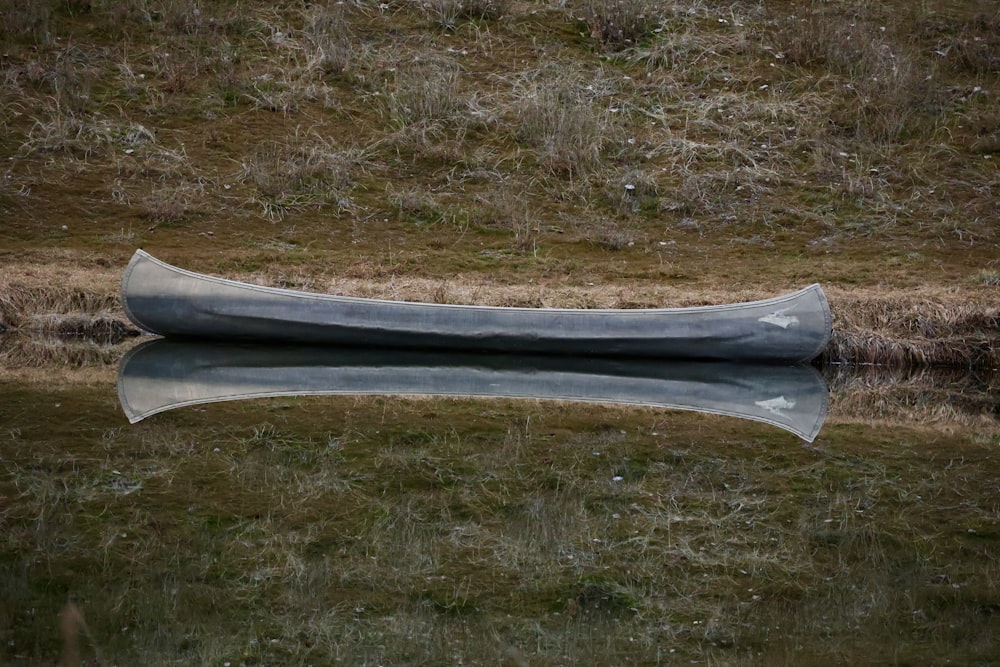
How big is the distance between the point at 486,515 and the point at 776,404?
3877mm

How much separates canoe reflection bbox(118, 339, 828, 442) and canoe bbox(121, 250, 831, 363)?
177mm

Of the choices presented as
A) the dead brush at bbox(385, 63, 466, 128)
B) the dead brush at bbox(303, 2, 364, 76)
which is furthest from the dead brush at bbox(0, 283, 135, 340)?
the dead brush at bbox(303, 2, 364, 76)

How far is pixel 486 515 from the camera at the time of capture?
6.45 meters

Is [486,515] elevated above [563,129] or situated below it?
below

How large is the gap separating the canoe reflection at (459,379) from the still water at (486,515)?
0.05 m

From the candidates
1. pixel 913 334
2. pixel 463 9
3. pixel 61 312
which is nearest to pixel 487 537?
pixel 913 334

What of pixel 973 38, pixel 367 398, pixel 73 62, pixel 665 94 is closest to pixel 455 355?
pixel 367 398

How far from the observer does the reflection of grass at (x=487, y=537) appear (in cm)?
474

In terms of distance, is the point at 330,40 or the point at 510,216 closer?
the point at 510,216

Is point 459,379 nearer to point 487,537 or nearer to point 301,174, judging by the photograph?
point 487,537

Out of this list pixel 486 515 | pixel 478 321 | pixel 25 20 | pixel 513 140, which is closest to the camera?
pixel 486 515

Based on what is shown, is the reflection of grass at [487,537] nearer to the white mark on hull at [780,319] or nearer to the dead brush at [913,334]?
the white mark on hull at [780,319]

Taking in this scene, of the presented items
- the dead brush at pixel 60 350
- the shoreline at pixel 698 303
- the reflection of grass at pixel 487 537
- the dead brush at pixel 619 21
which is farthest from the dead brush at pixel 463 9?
the reflection of grass at pixel 487 537

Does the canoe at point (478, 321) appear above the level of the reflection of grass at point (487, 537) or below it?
below
